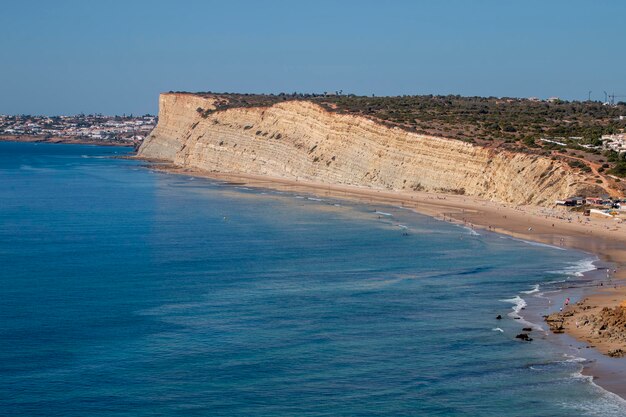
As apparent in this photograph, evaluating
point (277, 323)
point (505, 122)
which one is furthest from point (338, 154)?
point (277, 323)

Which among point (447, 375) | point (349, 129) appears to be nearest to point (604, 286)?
point (447, 375)

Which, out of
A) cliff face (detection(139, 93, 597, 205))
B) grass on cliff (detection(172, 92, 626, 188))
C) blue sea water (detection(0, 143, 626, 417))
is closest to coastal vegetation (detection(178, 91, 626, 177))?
grass on cliff (detection(172, 92, 626, 188))

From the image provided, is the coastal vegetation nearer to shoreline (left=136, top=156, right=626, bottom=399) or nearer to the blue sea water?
shoreline (left=136, top=156, right=626, bottom=399)

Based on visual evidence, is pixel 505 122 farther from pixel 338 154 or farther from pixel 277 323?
pixel 277 323

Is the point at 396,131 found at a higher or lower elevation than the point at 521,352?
higher

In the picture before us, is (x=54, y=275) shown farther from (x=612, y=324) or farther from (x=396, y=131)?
(x=396, y=131)

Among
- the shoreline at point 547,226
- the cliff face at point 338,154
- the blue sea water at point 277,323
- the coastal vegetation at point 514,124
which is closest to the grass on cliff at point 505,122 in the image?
the coastal vegetation at point 514,124
